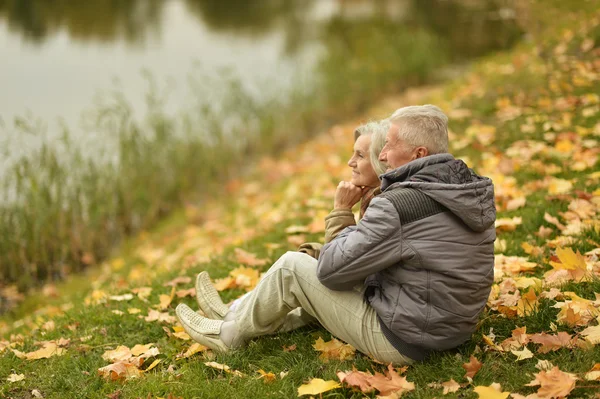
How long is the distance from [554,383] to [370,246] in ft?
2.72

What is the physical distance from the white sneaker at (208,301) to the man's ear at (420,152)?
1264mm

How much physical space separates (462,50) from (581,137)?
9.62 metres

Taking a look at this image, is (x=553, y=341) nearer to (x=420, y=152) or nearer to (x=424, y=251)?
(x=424, y=251)

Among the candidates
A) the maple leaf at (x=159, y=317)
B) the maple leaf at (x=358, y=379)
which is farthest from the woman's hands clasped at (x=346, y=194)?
the maple leaf at (x=159, y=317)

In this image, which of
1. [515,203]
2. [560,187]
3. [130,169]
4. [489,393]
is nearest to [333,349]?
[489,393]

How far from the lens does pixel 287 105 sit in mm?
10477

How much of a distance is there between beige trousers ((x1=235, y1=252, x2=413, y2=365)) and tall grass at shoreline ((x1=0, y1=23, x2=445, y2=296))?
163 inches

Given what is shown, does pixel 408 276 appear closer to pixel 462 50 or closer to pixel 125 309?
pixel 125 309

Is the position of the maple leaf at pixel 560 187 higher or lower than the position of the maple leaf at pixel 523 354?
higher

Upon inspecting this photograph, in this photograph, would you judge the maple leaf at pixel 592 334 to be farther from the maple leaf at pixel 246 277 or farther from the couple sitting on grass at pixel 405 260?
the maple leaf at pixel 246 277

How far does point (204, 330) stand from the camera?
3.21m

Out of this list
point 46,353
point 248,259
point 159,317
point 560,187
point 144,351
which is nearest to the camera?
point 144,351

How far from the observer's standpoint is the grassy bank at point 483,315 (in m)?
2.77

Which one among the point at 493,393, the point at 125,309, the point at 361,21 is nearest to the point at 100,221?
the point at 125,309
